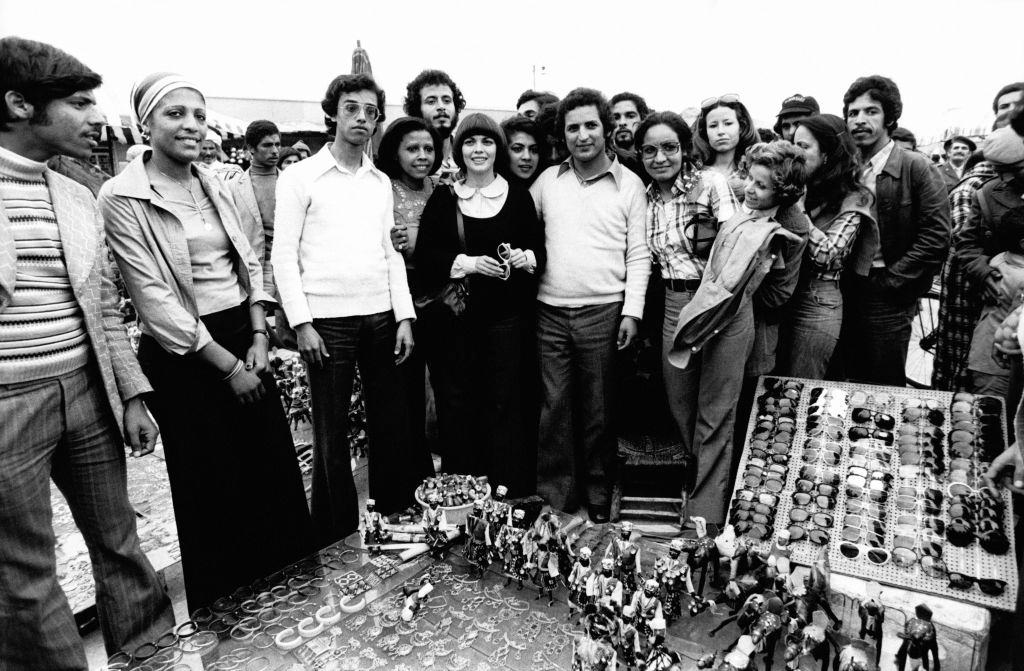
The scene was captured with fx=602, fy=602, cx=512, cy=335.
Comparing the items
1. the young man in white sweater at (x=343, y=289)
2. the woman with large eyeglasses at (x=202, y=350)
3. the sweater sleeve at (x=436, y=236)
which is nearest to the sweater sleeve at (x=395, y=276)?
the young man in white sweater at (x=343, y=289)

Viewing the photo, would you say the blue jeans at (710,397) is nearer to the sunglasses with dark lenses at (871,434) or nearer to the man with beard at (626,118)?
the sunglasses with dark lenses at (871,434)

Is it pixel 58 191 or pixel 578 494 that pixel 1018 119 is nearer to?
pixel 578 494

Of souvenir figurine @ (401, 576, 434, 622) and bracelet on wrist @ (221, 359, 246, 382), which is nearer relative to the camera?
souvenir figurine @ (401, 576, 434, 622)

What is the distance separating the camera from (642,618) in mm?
2012

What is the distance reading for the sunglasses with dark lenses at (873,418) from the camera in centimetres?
289

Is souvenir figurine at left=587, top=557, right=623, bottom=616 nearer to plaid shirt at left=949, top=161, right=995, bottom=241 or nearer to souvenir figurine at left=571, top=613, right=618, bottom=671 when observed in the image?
souvenir figurine at left=571, top=613, right=618, bottom=671

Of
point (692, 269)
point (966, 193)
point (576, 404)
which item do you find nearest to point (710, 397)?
A: point (692, 269)

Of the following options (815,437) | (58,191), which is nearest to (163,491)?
(58,191)

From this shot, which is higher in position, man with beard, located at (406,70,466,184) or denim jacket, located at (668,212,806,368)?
man with beard, located at (406,70,466,184)

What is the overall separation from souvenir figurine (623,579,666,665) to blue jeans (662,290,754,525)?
4.03ft

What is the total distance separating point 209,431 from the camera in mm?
2594

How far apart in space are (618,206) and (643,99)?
1.34 meters

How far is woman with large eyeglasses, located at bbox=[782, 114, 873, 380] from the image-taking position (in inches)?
119

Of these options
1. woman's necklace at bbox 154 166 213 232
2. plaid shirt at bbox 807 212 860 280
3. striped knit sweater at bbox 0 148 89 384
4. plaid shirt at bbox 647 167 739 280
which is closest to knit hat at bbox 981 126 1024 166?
plaid shirt at bbox 807 212 860 280
